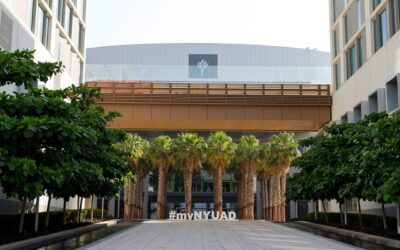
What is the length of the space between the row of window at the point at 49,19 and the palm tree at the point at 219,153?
48.5ft

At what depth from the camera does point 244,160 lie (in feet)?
179

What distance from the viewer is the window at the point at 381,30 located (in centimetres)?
3416

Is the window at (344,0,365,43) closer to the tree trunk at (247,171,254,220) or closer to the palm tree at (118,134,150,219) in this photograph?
the tree trunk at (247,171,254,220)

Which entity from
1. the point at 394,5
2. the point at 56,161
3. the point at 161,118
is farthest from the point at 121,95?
the point at 56,161

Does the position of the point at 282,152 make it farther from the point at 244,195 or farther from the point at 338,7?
the point at 338,7

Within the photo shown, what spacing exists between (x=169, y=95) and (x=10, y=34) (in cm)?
1920

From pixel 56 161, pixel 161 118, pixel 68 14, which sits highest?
pixel 68 14

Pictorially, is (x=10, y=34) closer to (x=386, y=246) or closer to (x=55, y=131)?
(x=55, y=131)

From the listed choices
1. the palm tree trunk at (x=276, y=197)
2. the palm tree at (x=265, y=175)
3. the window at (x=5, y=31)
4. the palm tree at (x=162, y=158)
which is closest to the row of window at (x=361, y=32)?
the palm tree at (x=265, y=175)

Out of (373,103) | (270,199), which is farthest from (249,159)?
(373,103)

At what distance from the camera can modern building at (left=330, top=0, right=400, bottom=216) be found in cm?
3167

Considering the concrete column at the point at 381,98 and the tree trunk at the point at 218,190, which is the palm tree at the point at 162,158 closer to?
the tree trunk at the point at 218,190

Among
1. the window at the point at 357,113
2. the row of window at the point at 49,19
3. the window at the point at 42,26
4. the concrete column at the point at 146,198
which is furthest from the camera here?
the concrete column at the point at 146,198

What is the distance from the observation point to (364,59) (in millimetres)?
38406
